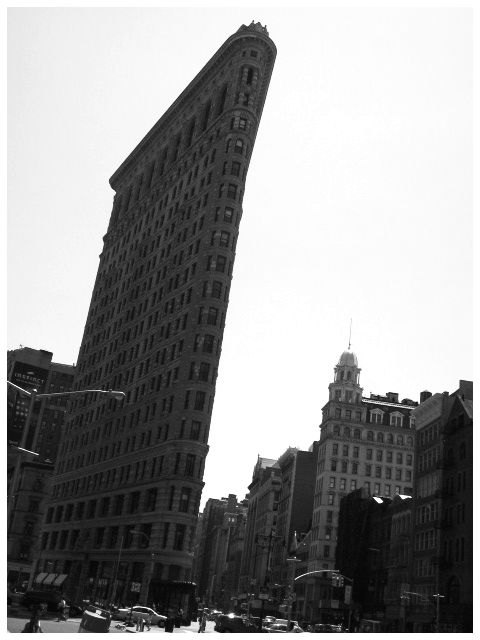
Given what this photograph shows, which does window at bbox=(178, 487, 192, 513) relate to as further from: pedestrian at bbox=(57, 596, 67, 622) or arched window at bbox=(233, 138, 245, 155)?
arched window at bbox=(233, 138, 245, 155)

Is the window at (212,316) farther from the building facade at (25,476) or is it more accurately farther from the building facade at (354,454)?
the building facade at (354,454)

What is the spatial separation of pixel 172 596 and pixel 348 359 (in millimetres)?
78225

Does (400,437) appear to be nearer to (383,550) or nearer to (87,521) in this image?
(383,550)

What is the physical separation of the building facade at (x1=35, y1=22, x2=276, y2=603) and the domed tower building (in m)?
47.0

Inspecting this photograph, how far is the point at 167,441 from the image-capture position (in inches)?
3073

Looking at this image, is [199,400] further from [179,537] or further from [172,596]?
[172,596]

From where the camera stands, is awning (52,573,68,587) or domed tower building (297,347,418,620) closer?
awning (52,573,68,587)

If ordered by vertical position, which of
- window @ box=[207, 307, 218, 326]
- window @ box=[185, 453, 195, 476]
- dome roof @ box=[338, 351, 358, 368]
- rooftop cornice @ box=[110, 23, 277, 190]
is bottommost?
window @ box=[185, 453, 195, 476]

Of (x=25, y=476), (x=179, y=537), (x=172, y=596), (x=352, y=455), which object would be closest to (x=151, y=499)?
(x=179, y=537)

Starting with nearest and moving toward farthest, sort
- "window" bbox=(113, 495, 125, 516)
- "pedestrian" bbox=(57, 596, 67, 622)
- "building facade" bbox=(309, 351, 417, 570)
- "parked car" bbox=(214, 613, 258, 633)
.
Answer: "pedestrian" bbox=(57, 596, 67, 622) → "parked car" bbox=(214, 613, 258, 633) → "window" bbox=(113, 495, 125, 516) → "building facade" bbox=(309, 351, 417, 570)

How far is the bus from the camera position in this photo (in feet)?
229

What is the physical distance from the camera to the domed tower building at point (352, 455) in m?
124

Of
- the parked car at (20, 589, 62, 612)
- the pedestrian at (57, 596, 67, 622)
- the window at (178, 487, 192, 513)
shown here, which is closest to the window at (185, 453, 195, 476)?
the window at (178, 487, 192, 513)

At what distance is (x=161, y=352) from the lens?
88500mm
